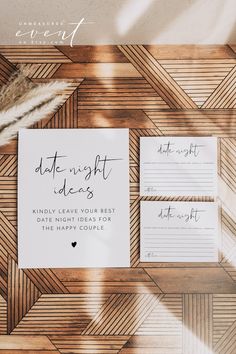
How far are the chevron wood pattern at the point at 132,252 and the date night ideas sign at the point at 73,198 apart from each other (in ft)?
0.07

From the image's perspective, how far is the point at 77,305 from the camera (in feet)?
3.82

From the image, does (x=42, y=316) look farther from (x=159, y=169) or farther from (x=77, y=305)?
(x=159, y=169)

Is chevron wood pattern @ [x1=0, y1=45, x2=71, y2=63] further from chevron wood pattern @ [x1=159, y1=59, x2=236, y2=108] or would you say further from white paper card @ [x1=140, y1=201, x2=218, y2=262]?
white paper card @ [x1=140, y1=201, x2=218, y2=262]

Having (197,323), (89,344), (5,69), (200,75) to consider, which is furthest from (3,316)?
(200,75)

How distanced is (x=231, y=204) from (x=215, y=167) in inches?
3.9

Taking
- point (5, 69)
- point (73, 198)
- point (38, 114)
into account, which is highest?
point (5, 69)

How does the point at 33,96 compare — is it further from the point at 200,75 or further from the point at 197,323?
the point at 197,323

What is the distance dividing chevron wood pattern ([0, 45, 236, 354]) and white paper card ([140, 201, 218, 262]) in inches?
0.8

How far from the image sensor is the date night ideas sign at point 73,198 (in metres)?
1.16

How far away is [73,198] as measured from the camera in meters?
1.17

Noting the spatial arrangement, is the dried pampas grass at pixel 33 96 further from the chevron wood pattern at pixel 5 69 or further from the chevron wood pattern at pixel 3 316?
the chevron wood pattern at pixel 3 316

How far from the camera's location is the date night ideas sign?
1159mm

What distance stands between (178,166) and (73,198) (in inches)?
10.5

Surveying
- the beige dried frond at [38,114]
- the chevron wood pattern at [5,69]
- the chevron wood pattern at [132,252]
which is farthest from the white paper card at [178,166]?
the chevron wood pattern at [5,69]
